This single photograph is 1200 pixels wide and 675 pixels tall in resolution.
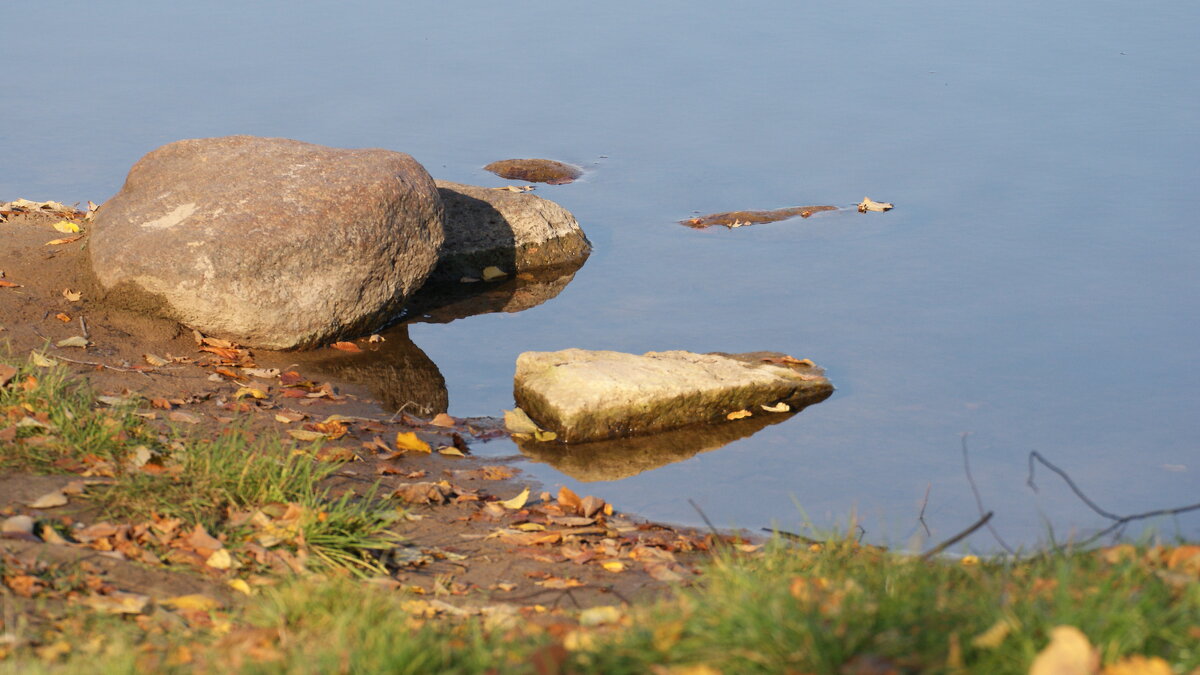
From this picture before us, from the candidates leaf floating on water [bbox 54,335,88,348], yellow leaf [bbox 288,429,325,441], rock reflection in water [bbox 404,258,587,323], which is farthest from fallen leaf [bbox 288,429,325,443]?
rock reflection in water [bbox 404,258,587,323]

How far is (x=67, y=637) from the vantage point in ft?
11.5

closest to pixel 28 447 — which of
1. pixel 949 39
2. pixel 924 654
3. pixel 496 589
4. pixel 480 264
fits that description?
pixel 496 589

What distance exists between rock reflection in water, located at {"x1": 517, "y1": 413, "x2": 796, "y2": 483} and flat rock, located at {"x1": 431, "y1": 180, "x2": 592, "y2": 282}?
3.46 m

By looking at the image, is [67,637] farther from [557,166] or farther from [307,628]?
[557,166]

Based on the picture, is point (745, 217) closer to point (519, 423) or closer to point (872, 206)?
point (872, 206)

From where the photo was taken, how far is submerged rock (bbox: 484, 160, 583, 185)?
12648 mm

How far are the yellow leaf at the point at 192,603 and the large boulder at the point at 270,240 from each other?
3715mm

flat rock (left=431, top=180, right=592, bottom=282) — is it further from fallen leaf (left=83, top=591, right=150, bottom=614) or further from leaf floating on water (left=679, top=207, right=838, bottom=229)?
fallen leaf (left=83, top=591, right=150, bottom=614)

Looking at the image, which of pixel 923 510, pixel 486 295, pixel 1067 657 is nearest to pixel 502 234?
pixel 486 295

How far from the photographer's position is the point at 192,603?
394cm

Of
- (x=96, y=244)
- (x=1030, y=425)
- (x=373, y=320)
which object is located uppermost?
(x=96, y=244)

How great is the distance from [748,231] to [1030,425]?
4.41 m

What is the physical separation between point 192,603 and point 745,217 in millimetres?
8081

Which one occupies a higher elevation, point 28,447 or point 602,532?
point 28,447
